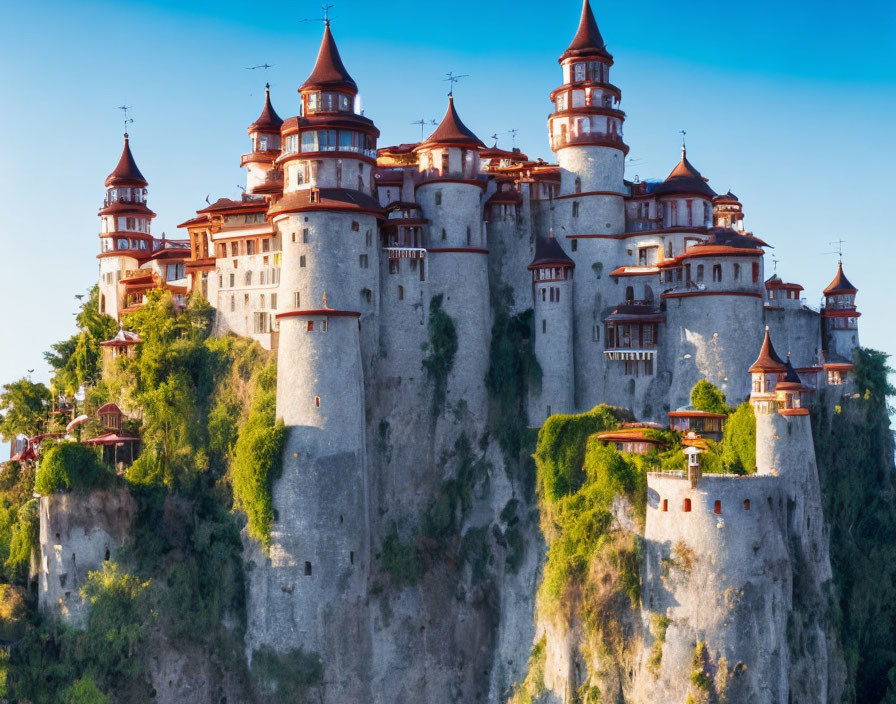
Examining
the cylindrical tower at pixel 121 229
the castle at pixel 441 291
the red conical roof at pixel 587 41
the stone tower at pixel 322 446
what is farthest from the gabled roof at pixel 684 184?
the cylindrical tower at pixel 121 229

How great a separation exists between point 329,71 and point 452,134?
27.5 ft

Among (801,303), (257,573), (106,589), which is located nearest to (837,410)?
(801,303)

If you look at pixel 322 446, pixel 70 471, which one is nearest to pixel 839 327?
pixel 322 446

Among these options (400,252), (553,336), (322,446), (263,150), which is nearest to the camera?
(322,446)

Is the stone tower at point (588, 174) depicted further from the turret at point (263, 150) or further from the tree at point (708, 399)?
the turret at point (263, 150)

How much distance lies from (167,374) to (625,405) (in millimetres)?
27948

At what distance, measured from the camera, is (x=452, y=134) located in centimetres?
10056

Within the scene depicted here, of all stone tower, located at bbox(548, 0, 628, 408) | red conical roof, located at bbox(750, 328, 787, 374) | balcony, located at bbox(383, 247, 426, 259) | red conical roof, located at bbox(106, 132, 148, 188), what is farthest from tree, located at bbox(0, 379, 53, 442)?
red conical roof, located at bbox(750, 328, 787, 374)

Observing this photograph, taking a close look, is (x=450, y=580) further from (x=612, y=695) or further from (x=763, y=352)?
(x=763, y=352)

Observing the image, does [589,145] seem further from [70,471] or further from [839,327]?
[70,471]

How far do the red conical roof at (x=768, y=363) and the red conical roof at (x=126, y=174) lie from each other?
49.1m

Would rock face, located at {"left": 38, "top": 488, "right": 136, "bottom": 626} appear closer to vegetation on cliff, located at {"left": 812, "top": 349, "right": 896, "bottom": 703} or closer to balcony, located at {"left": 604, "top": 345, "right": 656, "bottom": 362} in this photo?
balcony, located at {"left": 604, "top": 345, "right": 656, "bottom": 362}

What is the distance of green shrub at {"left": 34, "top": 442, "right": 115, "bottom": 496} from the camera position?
306ft

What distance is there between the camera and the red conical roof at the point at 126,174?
4560 inches
